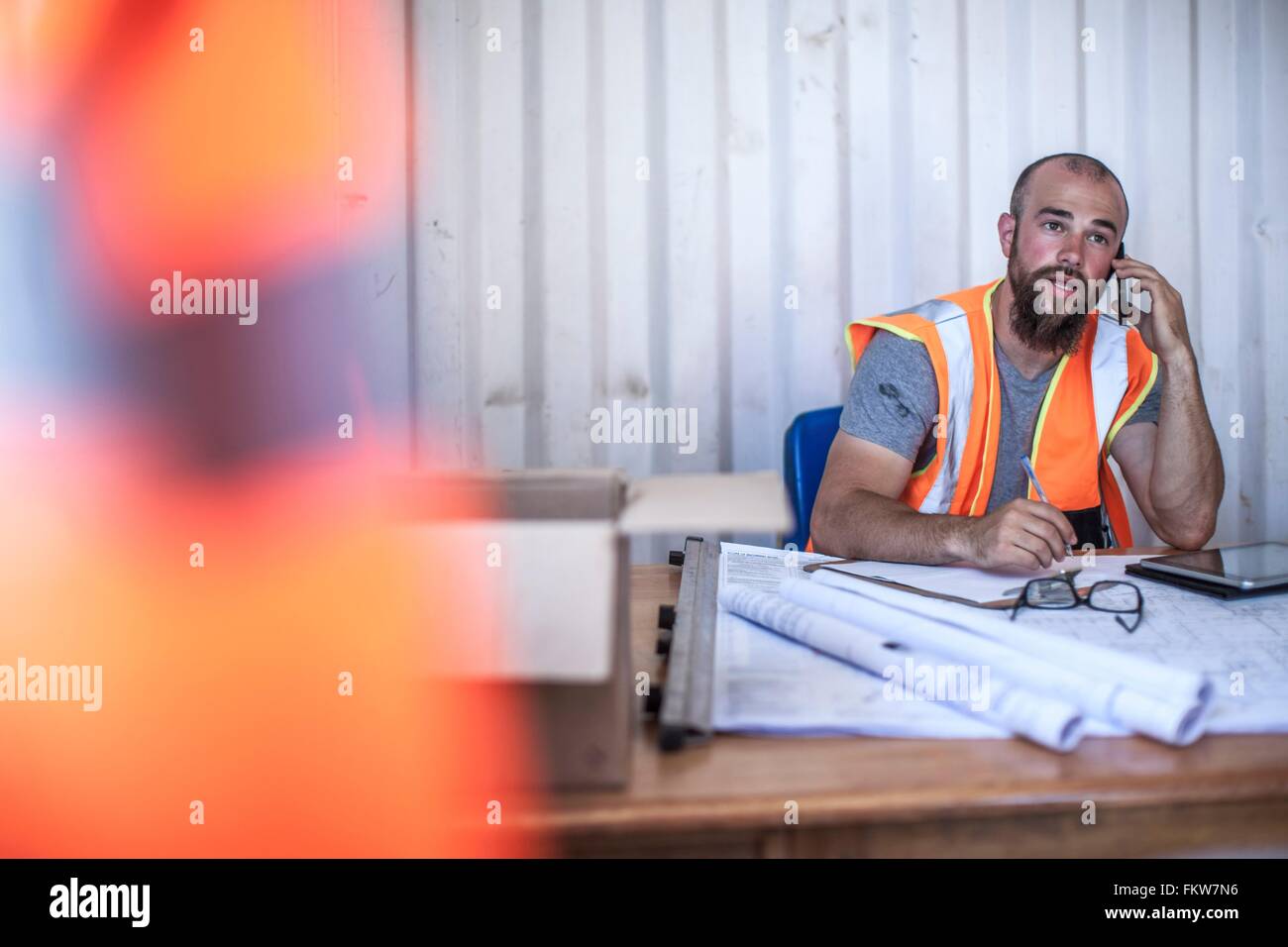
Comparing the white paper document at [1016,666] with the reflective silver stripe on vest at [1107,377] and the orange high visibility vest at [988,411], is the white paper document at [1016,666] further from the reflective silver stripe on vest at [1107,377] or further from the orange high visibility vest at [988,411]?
the reflective silver stripe on vest at [1107,377]

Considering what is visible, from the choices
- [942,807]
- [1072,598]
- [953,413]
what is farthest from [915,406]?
[942,807]

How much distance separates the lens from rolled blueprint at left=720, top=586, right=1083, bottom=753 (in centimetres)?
74

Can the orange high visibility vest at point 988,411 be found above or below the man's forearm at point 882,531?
above

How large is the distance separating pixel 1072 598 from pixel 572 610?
791 millimetres

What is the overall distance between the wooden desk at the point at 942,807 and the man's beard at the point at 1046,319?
153cm

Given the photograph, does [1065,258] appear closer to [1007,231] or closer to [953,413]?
[1007,231]

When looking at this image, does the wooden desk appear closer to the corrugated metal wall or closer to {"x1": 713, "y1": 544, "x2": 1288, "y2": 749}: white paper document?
{"x1": 713, "y1": 544, "x2": 1288, "y2": 749}: white paper document

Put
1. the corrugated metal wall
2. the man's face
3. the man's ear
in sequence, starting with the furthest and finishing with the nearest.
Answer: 1. the corrugated metal wall
2. the man's ear
3. the man's face

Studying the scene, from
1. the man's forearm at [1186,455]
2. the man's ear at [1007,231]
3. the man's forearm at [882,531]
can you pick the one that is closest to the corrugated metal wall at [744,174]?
the man's ear at [1007,231]

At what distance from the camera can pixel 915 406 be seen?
199 cm

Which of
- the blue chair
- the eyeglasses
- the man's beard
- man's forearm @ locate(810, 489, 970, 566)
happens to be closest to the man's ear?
the man's beard

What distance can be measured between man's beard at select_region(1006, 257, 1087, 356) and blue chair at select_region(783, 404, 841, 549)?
18.9 inches

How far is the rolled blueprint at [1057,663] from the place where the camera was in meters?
0.75

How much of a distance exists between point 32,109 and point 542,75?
71.1 inches
